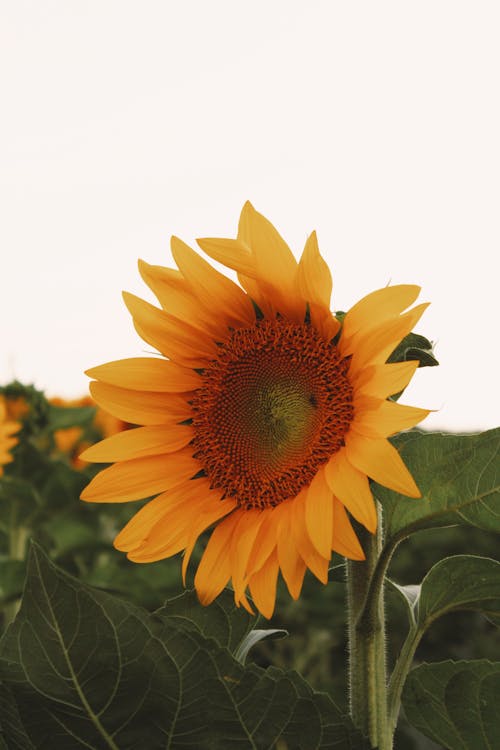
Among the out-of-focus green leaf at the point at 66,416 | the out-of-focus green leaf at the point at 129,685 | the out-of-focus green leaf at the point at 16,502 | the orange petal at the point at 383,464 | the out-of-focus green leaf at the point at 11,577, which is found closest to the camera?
the out-of-focus green leaf at the point at 129,685

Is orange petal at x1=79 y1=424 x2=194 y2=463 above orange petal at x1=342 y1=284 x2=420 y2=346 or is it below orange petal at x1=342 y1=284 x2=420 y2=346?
below

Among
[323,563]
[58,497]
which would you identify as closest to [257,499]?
[323,563]

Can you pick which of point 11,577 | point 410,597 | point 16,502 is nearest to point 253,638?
point 410,597

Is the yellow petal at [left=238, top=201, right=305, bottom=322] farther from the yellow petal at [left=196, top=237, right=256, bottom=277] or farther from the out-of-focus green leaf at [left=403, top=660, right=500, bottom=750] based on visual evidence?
the out-of-focus green leaf at [left=403, top=660, right=500, bottom=750]

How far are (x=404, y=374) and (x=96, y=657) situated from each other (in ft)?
1.31

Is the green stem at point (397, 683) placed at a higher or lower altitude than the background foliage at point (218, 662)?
lower

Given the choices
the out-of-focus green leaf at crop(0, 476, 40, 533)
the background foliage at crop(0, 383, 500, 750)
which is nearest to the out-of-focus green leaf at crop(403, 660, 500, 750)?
the background foliage at crop(0, 383, 500, 750)

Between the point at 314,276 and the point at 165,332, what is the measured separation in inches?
8.5

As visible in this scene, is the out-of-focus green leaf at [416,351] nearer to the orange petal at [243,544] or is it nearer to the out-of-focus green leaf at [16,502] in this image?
the orange petal at [243,544]

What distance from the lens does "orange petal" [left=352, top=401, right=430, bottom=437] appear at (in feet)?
2.93

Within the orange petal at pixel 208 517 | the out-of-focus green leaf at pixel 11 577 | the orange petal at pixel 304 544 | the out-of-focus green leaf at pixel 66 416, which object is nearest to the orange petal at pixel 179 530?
the orange petal at pixel 208 517

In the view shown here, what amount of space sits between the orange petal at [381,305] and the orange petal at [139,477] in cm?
30

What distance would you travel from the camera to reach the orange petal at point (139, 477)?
3.64ft

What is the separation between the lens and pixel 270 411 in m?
1.24
